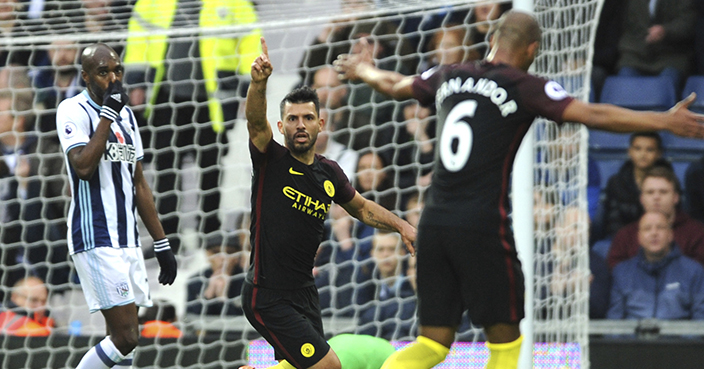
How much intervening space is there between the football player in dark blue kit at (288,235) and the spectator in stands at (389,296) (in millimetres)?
2126

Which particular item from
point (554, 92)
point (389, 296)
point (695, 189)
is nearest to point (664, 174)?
point (695, 189)

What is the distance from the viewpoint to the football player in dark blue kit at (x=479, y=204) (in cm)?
351

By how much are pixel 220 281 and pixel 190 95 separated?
1555mm

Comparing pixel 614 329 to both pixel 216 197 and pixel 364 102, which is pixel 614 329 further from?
pixel 216 197

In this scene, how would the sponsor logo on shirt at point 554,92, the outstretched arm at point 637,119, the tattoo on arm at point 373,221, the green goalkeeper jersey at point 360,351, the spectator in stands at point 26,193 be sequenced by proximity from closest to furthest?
1. the outstretched arm at point 637,119
2. the sponsor logo on shirt at point 554,92
3. the tattoo on arm at point 373,221
4. the green goalkeeper jersey at point 360,351
5. the spectator in stands at point 26,193

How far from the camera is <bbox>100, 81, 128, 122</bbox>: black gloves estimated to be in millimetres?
4492

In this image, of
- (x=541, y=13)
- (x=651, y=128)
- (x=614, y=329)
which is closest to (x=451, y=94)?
(x=651, y=128)

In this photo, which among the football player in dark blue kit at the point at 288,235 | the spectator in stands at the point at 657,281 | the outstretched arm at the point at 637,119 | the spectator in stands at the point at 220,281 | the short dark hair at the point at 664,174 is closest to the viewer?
the outstretched arm at the point at 637,119

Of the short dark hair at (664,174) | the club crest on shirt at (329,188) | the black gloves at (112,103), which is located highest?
the short dark hair at (664,174)

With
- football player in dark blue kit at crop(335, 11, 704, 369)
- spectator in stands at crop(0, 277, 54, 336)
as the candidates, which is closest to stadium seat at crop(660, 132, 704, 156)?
football player in dark blue kit at crop(335, 11, 704, 369)

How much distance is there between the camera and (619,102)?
25.2ft

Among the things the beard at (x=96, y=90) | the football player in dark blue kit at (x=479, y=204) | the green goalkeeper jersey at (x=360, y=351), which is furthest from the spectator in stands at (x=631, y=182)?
the beard at (x=96, y=90)

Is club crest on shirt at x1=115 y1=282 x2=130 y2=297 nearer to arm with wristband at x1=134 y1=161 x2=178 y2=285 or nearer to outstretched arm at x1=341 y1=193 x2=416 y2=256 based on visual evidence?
arm with wristband at x1=134 y1=161 x2=178 y2=285

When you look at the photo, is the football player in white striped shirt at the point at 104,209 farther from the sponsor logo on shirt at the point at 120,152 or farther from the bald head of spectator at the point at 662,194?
the bald head of spectator at the point at 662,194
